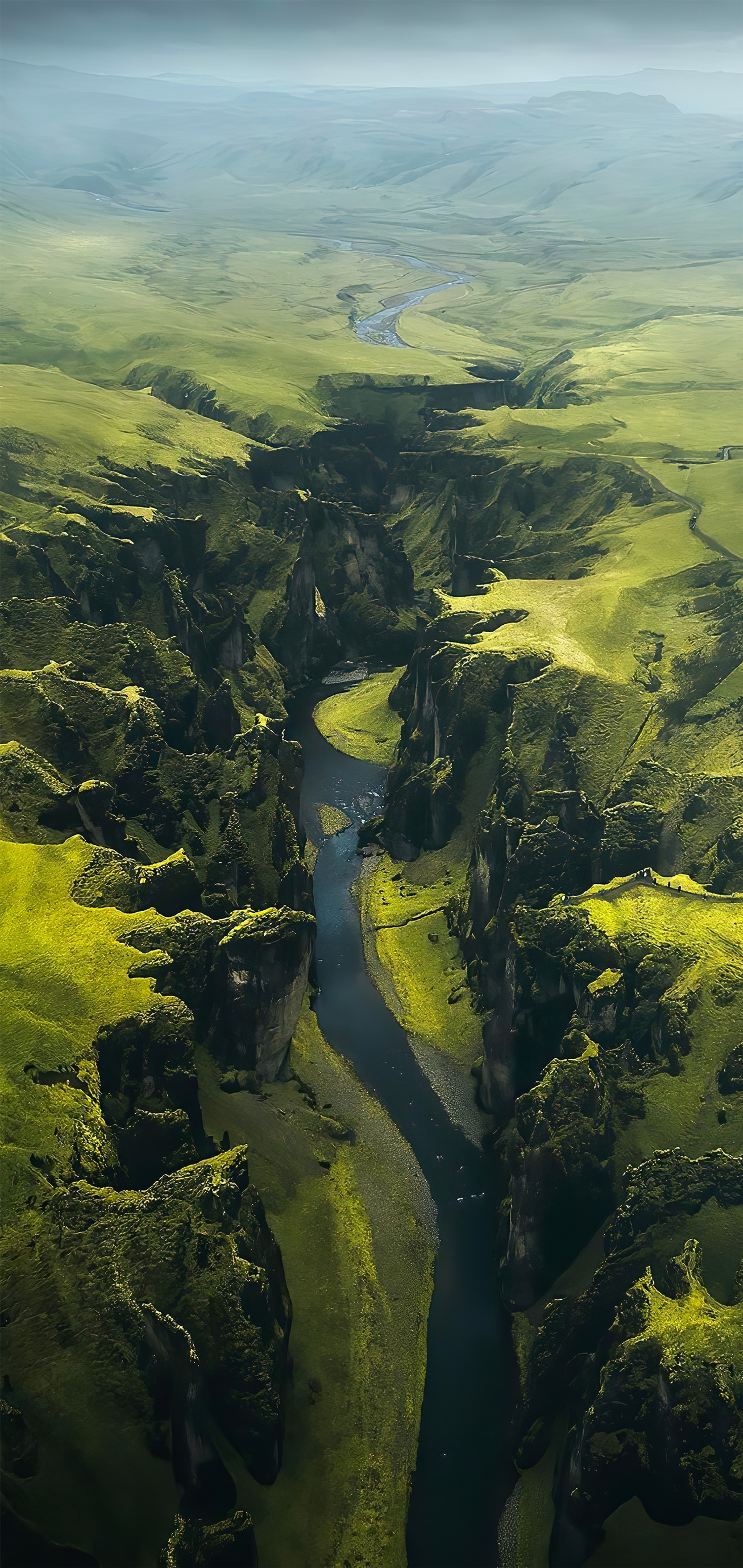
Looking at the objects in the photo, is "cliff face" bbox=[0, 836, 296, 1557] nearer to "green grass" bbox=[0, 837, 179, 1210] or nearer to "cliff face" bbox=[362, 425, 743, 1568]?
"green grass" bbox=[0, 837, 179, 1210]

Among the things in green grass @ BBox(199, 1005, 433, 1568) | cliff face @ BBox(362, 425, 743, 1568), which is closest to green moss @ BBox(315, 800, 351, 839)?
cliff face @ BBox(362, 425, 743, 1568)

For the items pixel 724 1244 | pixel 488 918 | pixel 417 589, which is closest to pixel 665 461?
pixel 417 589

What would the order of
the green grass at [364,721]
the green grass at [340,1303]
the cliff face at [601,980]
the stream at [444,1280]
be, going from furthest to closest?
the green grass at [364,721] → the stream at [444,1280] → the green grass at [340,1303] → the cliff face at [601,980]

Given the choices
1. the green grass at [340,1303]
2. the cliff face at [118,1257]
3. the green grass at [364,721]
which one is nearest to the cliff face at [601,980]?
the green grass at [364,721]

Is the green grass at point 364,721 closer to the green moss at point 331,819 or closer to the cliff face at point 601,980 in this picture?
the cliff face at point 601,980

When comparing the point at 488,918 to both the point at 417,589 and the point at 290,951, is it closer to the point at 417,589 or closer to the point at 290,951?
the point at 290,951

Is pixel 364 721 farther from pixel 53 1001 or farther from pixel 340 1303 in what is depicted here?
pixel 340 1303

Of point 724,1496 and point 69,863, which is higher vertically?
point 69,863
